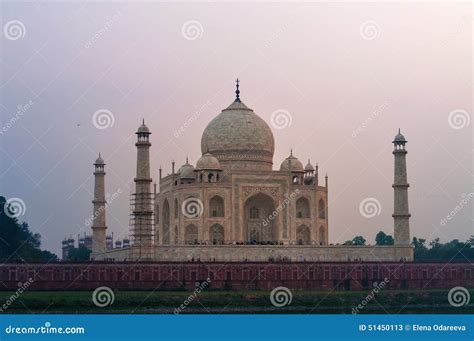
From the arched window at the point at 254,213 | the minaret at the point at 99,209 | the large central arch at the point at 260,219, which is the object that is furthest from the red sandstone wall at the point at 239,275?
the minaret at the point at 99,209

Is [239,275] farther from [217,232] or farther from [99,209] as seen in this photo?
[99,209]

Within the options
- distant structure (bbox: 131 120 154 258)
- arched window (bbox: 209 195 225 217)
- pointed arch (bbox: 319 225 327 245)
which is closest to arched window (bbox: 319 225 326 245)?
pointed arch (bbox: 319 225 327 245)

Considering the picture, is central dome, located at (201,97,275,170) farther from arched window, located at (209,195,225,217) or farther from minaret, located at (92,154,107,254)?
minaret, located at (92,154,107,254)

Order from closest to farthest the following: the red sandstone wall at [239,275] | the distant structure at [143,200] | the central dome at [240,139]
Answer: the red sandstone wall at [239,275] < the distant structure at [143,200] < the central dome at [240,139]

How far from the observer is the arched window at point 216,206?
166 feet

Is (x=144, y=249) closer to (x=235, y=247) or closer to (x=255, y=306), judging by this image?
(x=235, y=247)

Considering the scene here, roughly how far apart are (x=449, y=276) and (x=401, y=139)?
6470 millimetres

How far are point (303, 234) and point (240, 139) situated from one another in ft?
17.9

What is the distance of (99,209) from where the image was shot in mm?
51156

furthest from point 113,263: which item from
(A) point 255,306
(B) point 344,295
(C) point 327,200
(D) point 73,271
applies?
(C) point 327,200

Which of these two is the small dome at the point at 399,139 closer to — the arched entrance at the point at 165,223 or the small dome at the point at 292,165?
the small dome at the point at 292,165

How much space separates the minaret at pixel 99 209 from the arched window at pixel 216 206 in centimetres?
495

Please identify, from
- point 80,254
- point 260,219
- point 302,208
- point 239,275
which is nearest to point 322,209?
point 302,208

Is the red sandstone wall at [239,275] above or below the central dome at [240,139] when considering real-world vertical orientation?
below
